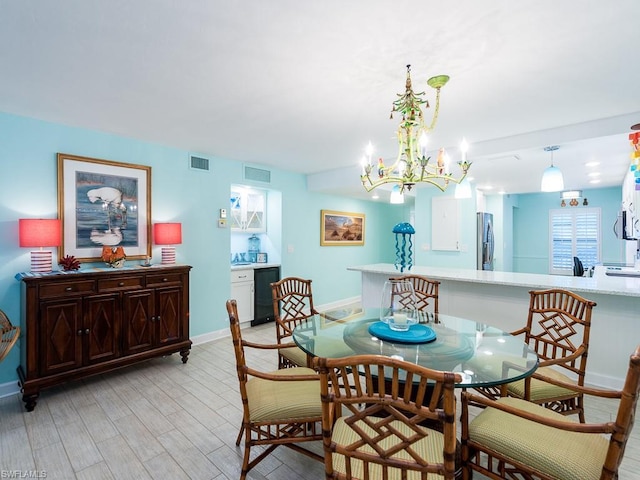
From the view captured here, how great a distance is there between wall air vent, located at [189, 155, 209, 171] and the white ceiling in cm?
56

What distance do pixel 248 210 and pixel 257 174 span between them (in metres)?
0.71

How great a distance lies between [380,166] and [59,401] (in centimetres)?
330

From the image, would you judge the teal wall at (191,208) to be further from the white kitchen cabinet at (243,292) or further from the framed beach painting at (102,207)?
the white kitchen cabinet at (243,292)

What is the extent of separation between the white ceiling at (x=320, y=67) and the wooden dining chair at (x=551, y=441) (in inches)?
66.4

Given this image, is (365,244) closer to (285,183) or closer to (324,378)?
(285,183)

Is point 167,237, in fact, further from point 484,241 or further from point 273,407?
point 484,241

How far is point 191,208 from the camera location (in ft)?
13.5

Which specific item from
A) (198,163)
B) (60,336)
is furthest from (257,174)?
(60,336)

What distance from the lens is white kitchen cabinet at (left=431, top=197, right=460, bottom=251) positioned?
546cm

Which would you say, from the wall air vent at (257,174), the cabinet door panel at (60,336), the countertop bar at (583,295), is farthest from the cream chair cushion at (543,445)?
the wall air vent at (257,174)

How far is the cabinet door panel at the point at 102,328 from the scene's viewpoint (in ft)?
9.55

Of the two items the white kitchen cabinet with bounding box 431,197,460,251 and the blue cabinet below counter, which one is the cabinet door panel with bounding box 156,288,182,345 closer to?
the blue cabinet below counter

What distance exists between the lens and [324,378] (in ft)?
3.77

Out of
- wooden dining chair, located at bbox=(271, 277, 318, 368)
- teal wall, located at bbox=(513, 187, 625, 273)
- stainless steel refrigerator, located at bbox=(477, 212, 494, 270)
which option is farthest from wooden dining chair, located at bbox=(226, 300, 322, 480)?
teal wall, located at bbox=(513, 187, 625, 273)
